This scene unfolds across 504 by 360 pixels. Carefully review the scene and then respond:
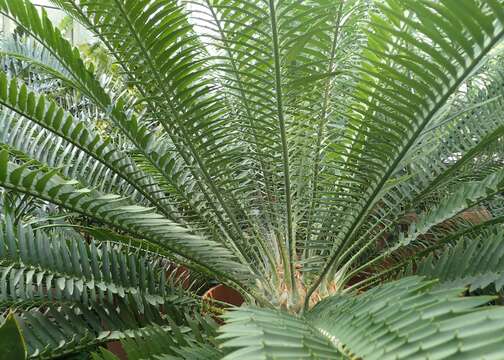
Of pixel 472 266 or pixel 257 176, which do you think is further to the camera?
pixel 257 176

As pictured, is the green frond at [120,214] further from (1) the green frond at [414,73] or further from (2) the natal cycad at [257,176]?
(1) the green frond at [414,73]

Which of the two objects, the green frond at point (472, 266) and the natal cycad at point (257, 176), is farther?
the green frond at point (472, 266)

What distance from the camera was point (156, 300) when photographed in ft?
3.15

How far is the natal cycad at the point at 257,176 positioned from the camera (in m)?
0.63

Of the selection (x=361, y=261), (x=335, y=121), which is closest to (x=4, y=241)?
(x=335, y=121)

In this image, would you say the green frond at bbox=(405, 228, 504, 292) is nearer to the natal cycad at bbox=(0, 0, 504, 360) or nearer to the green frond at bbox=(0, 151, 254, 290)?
the natal cycad at bbox=(0, 0, 504, 360)

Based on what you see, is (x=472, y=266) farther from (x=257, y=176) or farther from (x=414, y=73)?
(x=257, y=176)

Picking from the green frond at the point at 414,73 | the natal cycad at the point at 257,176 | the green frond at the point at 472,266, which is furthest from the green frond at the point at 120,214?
the green frond at the point at 472,266

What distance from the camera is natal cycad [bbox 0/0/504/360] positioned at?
2.07ft

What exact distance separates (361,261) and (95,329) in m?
0.82

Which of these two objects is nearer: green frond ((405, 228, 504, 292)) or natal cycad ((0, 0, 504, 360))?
natal cycad ((0, 0, 504, 360))

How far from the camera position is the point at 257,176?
1.26 meters

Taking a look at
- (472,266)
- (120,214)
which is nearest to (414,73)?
(472,266)

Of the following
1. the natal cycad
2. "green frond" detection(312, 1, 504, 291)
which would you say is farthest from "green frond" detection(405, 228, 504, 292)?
"green frond" detection(312, 1, 504, 291)
